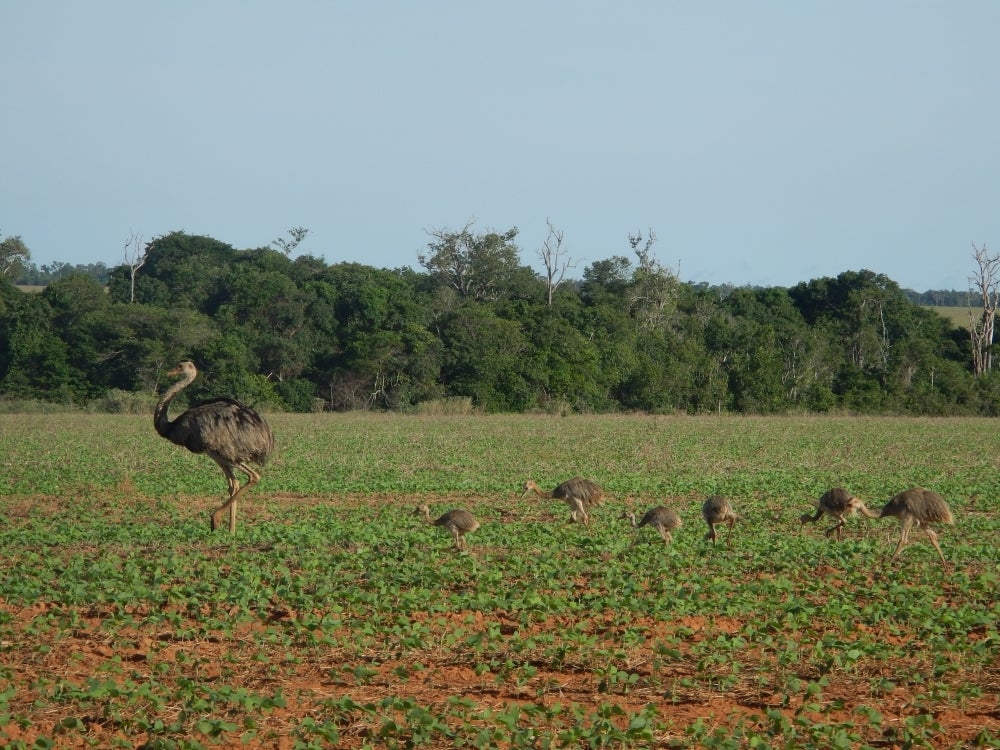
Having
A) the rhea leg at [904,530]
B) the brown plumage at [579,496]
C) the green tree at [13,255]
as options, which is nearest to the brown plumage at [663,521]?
the brown plumage at [579,496]

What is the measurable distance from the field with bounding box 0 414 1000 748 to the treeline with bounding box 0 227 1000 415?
2660cm

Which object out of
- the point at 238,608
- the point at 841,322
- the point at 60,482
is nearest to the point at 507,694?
the point at 238,608

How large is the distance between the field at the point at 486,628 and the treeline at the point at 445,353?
2660 centimetres

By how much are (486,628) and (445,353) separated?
35.1m

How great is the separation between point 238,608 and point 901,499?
602cm

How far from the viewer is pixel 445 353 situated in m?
42.8

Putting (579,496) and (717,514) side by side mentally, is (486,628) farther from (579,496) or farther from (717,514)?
(579,496)

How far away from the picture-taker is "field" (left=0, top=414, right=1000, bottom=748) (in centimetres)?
601

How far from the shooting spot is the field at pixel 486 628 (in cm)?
601

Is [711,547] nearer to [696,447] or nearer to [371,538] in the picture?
[371,538]

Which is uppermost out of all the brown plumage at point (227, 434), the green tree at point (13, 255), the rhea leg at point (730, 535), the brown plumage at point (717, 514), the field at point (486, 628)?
the green tree at point (13, 255)

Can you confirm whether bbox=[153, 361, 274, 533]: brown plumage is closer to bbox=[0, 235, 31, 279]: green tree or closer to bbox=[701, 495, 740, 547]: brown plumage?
bbox=[701, 495, 740, 547]: brown plumage

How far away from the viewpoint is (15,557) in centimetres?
1022

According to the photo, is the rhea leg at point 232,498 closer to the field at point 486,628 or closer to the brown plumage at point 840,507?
the field at point 486,628
